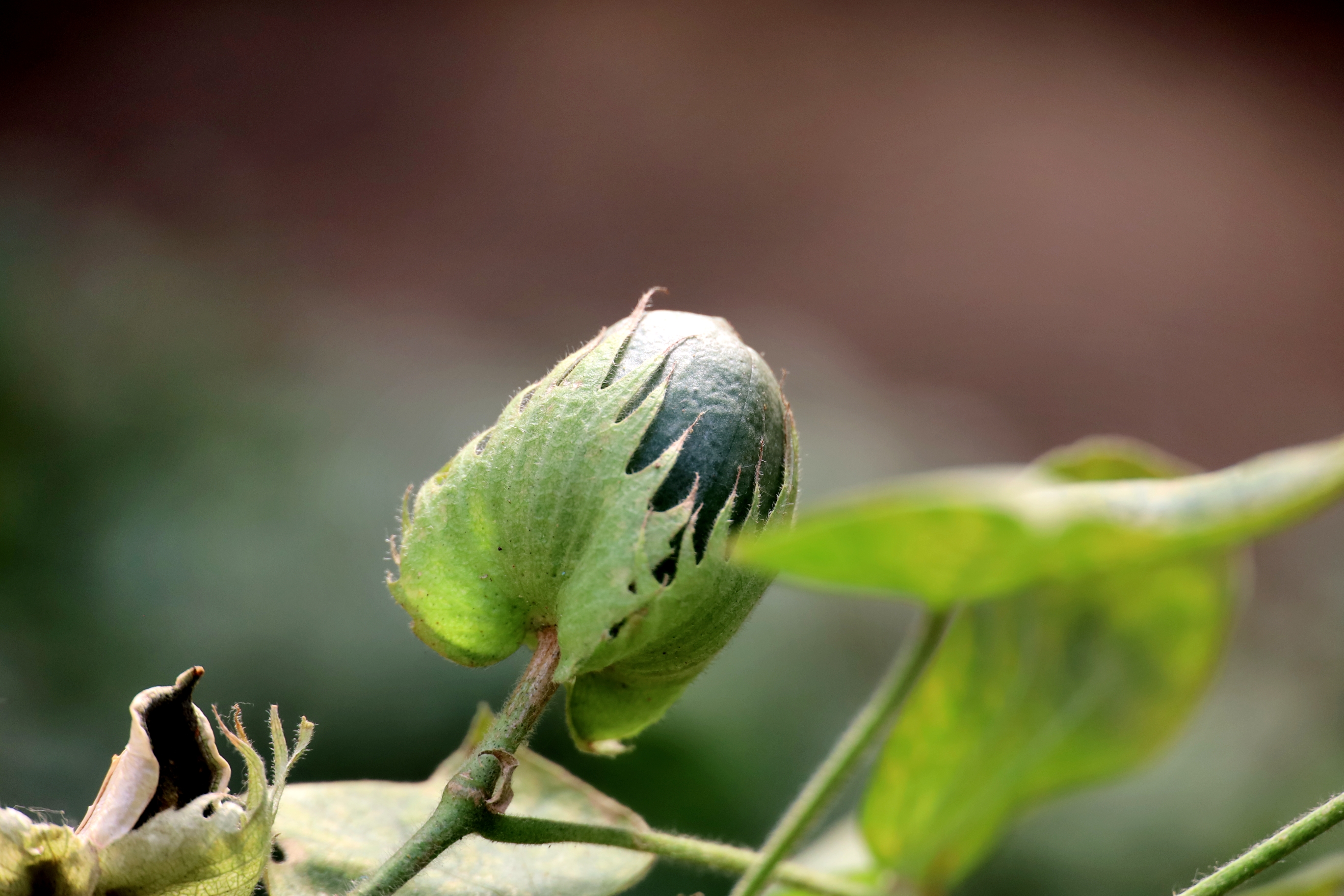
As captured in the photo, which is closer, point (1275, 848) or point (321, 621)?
point (1275, 848)

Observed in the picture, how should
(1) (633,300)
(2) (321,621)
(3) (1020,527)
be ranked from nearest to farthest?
(3) (1020,527) < (2) (321,621) < (1) (633,300)

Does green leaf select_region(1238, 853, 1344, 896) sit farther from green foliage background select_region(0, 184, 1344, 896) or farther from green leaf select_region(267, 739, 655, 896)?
green foliage background select_region(0, 184, 1344, 896)

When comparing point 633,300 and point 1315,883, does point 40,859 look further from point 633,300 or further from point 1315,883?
point 633,300

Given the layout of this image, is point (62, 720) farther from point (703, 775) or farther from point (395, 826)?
point (395, 826)

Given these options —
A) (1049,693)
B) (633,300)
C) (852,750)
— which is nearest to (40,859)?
(852,750)

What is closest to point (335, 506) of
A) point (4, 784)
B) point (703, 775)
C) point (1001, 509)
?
point (4, 784)

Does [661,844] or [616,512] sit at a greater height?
[616,512]

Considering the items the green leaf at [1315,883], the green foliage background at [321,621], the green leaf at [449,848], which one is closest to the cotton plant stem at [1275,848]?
the green leaf at [1315,883]

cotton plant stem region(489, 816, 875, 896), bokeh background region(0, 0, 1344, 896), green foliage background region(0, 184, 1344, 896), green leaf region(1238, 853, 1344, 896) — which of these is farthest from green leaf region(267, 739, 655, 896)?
bokeh background region(0, 0, 1344, 896)
